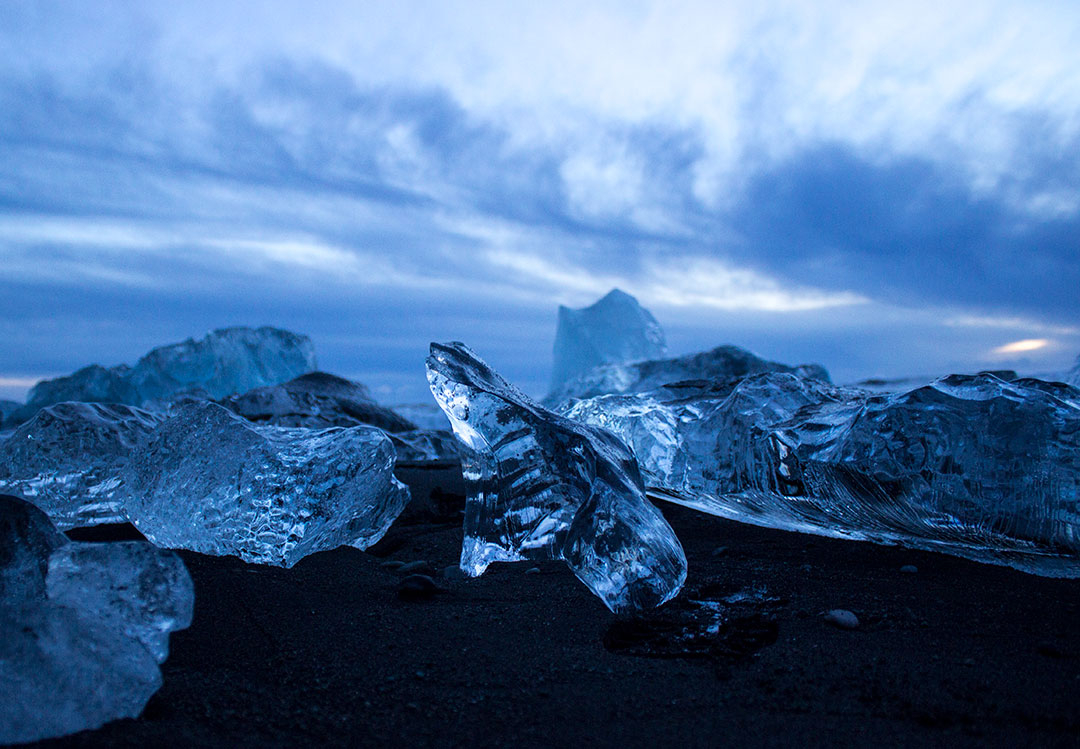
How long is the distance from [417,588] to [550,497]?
0.55m

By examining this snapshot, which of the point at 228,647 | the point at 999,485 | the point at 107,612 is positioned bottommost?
the point at 228,647

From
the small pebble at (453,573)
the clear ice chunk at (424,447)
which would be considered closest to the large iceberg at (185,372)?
the clear ice chunk at (424,447)

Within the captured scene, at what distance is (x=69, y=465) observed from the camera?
3559 mm

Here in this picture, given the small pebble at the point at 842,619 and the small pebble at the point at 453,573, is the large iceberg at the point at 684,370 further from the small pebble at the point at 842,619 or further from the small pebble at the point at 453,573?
the small pebble at the point at 842,619

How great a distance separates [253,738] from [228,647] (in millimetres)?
598

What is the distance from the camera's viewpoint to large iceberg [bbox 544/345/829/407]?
8.40 m

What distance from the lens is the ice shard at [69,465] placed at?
349cm

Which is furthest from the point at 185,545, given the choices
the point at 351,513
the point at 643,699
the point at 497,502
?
the point at 643,699

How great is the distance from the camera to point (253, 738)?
54.4 inches

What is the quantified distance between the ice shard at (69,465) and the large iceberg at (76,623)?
5.28 ft

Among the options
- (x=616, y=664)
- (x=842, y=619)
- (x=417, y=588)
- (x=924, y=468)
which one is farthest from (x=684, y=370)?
(x=616, y=664)

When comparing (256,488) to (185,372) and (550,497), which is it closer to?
(550,497)

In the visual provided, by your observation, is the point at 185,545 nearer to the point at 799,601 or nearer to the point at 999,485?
the point at 799,601

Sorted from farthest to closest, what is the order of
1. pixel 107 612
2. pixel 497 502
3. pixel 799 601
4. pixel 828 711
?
pixel 497 502 < pixel 799 601 < pixel 107 612 < pixel 828 711
